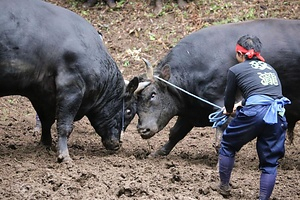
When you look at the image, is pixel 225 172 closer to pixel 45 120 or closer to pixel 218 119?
pixel 218 119

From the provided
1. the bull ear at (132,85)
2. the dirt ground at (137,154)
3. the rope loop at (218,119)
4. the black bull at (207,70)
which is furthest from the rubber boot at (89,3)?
the rope loop at (218,119)

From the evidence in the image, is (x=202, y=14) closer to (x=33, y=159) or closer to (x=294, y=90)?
(x=294, y=90)

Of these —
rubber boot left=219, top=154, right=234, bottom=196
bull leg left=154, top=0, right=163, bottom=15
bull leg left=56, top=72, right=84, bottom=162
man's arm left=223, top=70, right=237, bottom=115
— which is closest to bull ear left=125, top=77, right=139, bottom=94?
bull leg left=56, top=72, right=84, bottom=162

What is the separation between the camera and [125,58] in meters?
15.3

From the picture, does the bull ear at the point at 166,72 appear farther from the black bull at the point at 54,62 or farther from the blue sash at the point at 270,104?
the blue sash at the point at 270,104

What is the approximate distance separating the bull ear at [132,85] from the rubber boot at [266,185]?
3024 mm

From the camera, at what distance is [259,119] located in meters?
7.24

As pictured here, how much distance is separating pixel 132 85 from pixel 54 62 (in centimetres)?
149

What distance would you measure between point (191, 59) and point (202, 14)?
6781 millimetres

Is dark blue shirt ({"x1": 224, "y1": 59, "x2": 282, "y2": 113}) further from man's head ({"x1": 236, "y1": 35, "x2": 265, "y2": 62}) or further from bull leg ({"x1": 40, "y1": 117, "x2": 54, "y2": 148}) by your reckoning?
bull leg ({"x1": 40, "y1": 117, "x2": 54, "y2": 148})

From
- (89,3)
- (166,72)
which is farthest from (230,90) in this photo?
(89,3)

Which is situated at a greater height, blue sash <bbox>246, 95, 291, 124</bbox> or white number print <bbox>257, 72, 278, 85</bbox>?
white number print <bbox>257, 72, 278, 85</bbox>

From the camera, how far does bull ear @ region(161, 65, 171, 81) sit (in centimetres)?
960

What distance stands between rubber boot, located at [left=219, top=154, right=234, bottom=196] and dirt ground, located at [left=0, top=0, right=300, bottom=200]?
0.13 m
